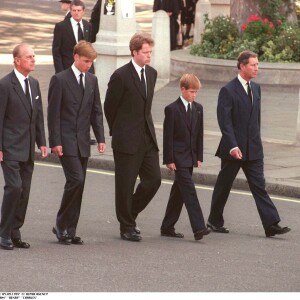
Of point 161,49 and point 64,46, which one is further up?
point 64,46

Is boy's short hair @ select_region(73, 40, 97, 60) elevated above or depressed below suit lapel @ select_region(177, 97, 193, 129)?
above

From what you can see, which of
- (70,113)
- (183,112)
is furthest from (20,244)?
(183,112)

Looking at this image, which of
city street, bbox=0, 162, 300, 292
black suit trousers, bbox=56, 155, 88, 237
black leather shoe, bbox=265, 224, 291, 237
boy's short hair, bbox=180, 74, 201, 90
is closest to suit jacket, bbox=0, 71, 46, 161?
black suit trousers, bbox=56, 155, 88, 237

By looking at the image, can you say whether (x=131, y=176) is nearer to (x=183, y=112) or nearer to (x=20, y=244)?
(x=183, y=112)

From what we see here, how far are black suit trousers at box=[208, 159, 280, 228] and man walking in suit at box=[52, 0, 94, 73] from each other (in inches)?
223

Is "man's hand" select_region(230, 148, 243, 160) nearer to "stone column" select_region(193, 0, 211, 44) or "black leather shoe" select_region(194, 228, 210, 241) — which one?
"black leather shoe" select_region(194, 228, 210, 241)

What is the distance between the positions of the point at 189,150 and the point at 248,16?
47.2ft

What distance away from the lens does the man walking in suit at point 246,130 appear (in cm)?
1205

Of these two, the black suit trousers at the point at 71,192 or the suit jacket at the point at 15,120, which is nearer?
the suit jacket at the point at 15,120

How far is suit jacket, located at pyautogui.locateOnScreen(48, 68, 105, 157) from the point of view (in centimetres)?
1148

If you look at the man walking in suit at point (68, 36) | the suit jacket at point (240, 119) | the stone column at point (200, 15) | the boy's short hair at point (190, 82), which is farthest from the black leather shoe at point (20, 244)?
the stone column at point (200, 15)

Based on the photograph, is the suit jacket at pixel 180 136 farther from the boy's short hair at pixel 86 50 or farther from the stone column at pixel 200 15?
the stone column at pixel 200 15

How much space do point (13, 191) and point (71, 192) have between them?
59 centimetres

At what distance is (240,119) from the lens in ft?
39.9
